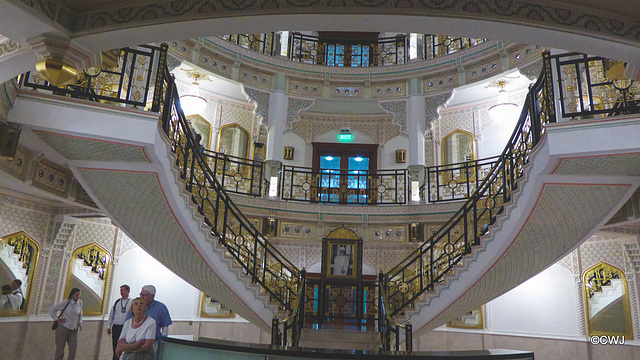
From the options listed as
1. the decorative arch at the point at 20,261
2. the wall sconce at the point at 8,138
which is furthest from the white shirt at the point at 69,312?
the wall sconce at the point at 8,138

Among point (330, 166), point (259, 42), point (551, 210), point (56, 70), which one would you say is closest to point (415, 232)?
point (330, 166)

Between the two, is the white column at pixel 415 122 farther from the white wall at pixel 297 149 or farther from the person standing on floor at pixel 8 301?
the person standing on floor at pixel 8 301

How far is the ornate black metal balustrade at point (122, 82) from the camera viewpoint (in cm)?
520

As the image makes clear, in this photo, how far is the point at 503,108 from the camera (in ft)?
34.5

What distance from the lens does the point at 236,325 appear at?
1090 cm

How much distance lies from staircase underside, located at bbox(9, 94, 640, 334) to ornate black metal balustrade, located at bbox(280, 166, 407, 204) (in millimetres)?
3773

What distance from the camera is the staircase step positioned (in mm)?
7504

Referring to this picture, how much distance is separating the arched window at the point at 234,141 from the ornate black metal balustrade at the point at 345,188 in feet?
4.66

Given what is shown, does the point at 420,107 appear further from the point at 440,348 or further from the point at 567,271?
the point at 440,348

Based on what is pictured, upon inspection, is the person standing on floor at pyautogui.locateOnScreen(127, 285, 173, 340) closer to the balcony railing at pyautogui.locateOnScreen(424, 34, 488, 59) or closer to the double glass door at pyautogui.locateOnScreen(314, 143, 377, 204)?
the double glass door at pyautogui.locateOnScreen(314, 143, 377, 204)

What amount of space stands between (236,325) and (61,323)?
168 inches

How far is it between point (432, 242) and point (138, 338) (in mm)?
5100

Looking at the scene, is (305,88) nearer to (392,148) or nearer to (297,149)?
(297,149)

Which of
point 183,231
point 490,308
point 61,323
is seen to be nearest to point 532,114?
point 183,231
